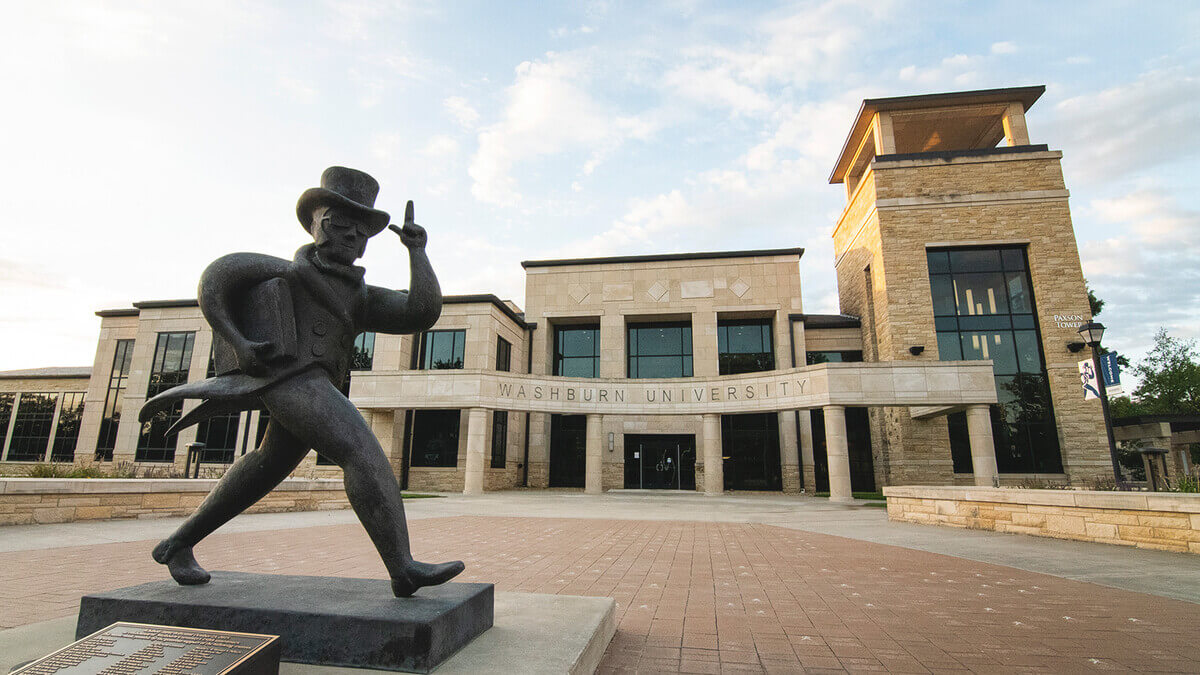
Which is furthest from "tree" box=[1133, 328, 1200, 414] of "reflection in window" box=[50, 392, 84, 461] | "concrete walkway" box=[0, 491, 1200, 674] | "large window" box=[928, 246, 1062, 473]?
"reflection in window" box=[50, 392, 84, 461]

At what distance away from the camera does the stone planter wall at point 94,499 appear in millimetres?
9391

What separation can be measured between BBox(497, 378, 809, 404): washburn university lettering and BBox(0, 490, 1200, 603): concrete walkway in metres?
7.26

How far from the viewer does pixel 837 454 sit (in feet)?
69.8

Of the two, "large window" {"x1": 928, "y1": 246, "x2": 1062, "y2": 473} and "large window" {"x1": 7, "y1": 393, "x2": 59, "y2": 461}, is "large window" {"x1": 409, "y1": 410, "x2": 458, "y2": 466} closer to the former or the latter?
"large window" {"x1": 928, "y1": 246, "x2": 1062, "y2": 473}

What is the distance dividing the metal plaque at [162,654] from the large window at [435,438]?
2600 centimetres

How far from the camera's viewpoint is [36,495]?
9.59 metres

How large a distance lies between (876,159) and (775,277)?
7.56 m

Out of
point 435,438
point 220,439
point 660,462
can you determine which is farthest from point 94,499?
point 660,462

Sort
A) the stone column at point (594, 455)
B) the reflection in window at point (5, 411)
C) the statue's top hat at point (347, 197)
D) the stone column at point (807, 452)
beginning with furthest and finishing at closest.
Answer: the reflection in window at point (5, 411) → the stone column at point (807, 452) → the stone column at point (594, 455) → the statue's top hat at point (347, 197)

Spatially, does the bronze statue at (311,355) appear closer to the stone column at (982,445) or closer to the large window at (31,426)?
the stone column at (982,445)

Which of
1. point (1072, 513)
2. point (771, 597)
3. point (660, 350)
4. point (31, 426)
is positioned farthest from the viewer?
point (31, 426)

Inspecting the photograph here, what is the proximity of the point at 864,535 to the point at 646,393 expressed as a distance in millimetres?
14832

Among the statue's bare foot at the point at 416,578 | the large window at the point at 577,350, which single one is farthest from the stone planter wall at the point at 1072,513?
the large window at the point at 577,350

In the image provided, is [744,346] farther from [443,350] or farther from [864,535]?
[864,535]
